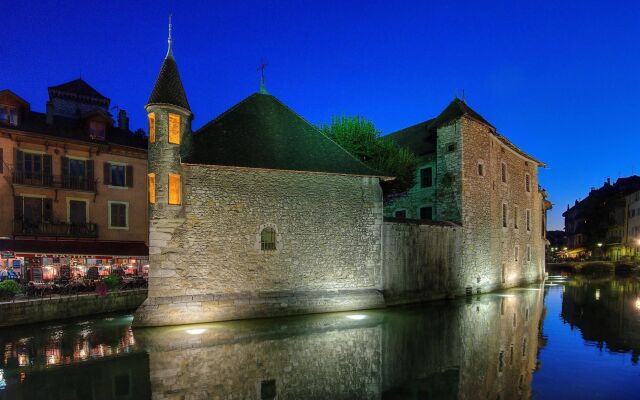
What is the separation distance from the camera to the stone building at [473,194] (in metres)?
21.0

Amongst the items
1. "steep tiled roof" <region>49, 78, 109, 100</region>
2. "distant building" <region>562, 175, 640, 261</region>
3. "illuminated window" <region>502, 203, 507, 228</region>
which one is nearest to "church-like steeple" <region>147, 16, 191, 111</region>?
"steep tiled roof" <region>49, 78, 109, 100</region>

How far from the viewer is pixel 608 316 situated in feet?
50.3

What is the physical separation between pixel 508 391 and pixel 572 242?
275 ft

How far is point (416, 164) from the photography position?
2264 cm

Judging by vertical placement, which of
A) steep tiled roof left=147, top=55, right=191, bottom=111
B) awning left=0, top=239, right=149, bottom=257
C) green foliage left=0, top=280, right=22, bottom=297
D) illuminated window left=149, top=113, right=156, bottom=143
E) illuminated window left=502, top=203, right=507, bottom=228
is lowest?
green foliage left=0, top=280, right=22, bottom=297

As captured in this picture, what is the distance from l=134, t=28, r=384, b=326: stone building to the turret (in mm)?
34

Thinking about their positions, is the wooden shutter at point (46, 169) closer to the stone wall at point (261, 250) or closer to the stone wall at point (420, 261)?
the stone wall at point (261, 250)

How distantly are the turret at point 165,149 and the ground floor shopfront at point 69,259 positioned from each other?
7586mm

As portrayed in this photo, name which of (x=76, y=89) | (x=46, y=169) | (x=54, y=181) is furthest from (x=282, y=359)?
(x=76, y=89)

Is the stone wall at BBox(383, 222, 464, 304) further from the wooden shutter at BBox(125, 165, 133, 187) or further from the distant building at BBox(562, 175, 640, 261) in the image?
the distant building at BBox(562, 175, 640, 261)

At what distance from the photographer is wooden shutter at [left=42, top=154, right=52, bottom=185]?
1955cm

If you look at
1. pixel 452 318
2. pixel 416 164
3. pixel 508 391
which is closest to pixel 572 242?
pixel 416 164

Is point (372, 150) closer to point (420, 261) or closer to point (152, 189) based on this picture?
point (420, 261)

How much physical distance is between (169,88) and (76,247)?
9.66 m
